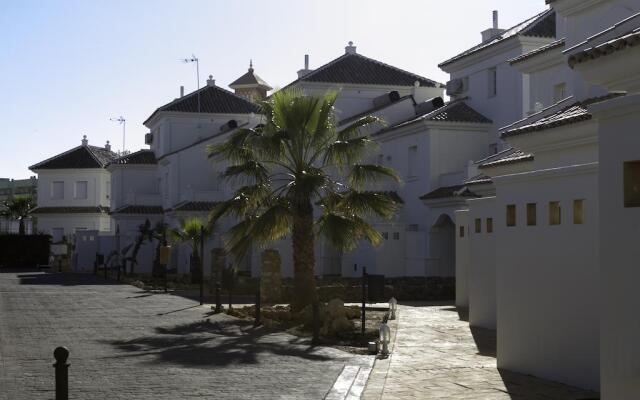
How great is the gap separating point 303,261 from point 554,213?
1226 cm

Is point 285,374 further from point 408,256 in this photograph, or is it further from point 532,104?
point 408,256

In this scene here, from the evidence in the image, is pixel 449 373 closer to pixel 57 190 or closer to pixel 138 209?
pixel 138 209

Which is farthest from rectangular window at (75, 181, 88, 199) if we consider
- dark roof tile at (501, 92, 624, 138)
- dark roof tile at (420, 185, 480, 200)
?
dark roof tile at (501, 92, 624, 138)

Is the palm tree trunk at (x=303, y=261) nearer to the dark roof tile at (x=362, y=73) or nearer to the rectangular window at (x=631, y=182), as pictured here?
the rectangular window at (x=631, y=182)

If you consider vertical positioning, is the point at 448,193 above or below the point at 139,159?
below

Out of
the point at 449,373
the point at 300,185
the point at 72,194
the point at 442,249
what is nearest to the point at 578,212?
the point at 449,373

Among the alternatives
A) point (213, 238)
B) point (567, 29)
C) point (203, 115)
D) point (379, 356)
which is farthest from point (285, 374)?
point (203, 115)

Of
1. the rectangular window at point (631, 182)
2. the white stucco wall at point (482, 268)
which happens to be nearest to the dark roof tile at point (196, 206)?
the white stucco wall at point (482, 268)

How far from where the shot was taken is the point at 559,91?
28000mm

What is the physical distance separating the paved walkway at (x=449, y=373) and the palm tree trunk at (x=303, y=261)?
404 cm

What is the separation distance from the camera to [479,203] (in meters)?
21.9

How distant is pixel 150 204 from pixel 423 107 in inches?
1030

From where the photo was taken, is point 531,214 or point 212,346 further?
point 212,346

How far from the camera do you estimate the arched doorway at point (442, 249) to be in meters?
40.5
